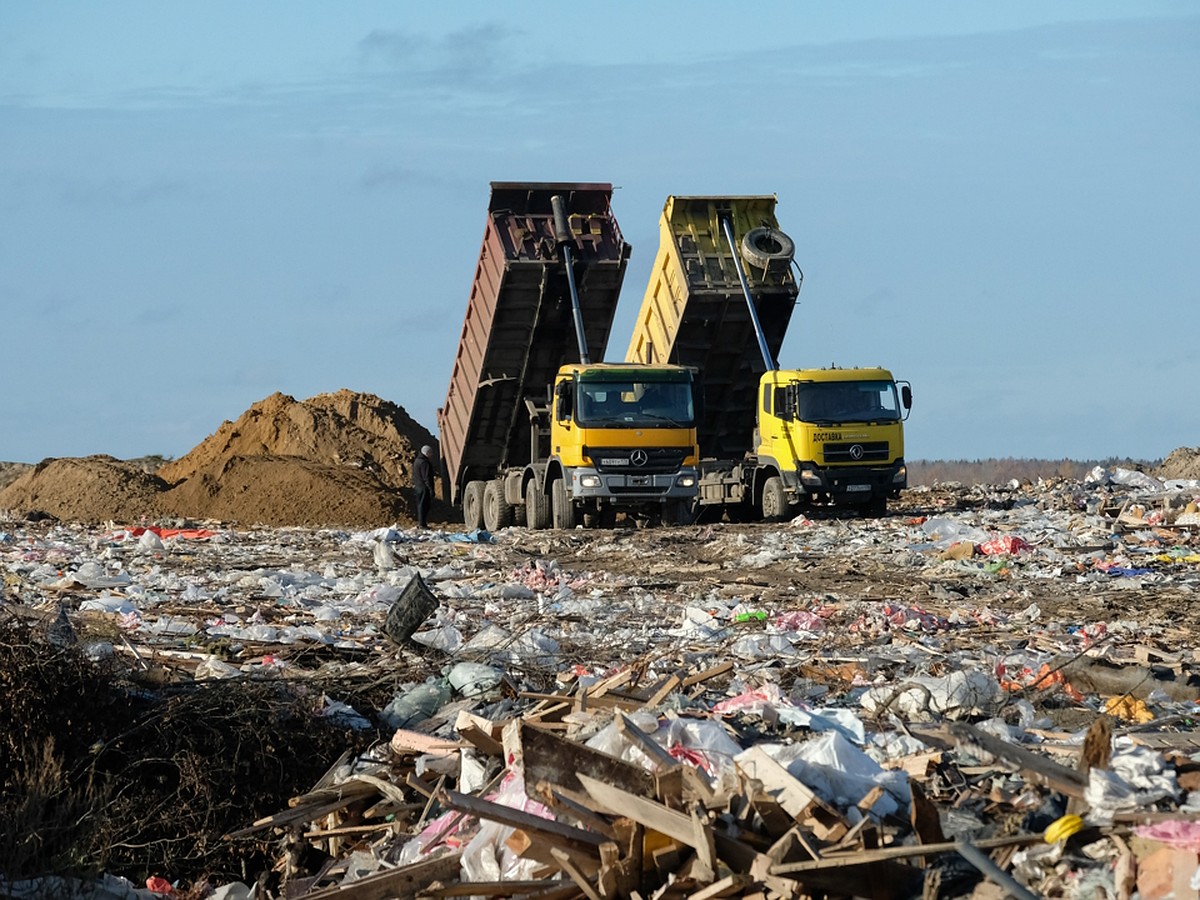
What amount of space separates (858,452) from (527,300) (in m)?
4.75

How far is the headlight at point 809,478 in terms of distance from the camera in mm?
20250

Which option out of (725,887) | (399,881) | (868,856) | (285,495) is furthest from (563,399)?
(868,856)

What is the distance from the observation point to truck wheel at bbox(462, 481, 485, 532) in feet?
74.8

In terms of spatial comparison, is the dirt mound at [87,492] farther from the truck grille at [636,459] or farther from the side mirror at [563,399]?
the truck grille at [636,459]

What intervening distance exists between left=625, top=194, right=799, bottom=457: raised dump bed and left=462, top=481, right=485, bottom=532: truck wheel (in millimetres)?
3191

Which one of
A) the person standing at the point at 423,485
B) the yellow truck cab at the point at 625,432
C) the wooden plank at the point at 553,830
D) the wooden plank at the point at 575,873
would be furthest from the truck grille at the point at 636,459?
the wooden plank at the point at 575,873

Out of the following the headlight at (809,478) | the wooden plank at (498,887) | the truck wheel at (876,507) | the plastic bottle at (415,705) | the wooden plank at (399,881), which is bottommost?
the wooden plank at (399,881)

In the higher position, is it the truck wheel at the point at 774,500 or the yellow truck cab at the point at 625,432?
the yellow truck cab at the point at 625,432

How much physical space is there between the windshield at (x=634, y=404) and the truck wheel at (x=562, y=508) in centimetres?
113

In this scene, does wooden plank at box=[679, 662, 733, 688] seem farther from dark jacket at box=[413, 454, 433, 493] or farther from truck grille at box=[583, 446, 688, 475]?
dark jacket at box=[413, 454, 433, 493]

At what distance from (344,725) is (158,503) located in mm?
23287

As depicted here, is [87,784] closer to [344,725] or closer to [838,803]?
[344,725]

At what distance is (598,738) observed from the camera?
5.71m

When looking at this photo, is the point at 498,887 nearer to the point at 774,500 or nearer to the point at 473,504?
the point at 774,500
